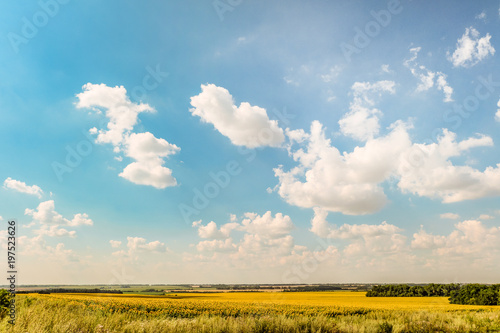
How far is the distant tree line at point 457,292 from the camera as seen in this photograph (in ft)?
188

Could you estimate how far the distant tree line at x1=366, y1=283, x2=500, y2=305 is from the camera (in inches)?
2255

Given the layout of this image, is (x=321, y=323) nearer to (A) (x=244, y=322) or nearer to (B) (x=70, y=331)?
(A) (x=244, y=322)

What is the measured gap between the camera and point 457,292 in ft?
214

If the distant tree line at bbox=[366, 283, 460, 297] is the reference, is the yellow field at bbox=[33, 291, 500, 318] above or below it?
above

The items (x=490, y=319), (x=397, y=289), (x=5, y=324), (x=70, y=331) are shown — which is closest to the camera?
(x=70, y=331)

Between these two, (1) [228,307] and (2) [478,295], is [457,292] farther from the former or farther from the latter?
(1) [228,307]

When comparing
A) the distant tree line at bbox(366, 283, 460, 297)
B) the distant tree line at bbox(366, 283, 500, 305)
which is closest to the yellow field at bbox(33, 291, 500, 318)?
the distant tree line at bbox(366, 283, 500, 305)

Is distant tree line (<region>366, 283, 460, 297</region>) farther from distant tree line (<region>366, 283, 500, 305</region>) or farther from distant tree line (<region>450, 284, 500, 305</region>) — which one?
distant tree line (<region>450, 284, 500, 305</region>)

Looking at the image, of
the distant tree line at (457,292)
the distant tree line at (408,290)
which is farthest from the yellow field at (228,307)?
the distant tree line at (408,290)

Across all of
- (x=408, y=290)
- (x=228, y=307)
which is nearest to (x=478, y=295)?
(x=408, y=290)

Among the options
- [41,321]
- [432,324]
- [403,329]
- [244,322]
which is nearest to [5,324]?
[41,321]

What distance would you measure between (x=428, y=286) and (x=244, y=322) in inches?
3858

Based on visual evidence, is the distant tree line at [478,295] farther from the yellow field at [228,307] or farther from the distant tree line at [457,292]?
the yellow field at [228,307]

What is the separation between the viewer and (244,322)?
10242mm
